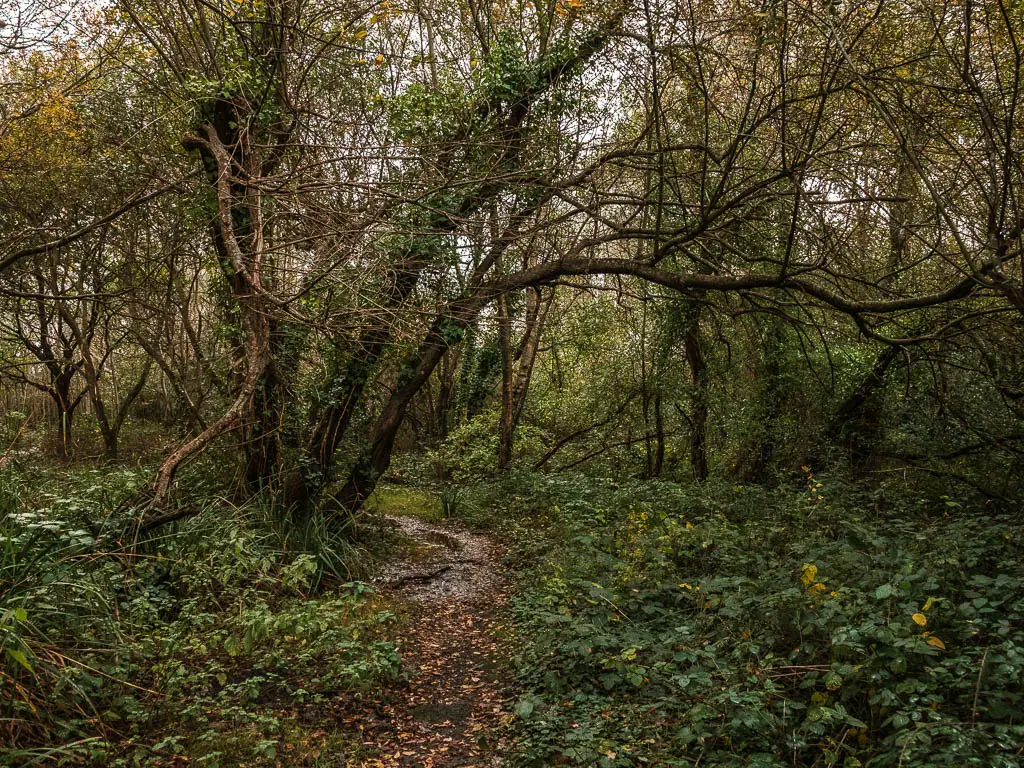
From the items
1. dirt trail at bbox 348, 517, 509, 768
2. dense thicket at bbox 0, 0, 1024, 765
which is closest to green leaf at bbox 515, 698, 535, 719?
dirt trail at bbox 348, 517, 509, 768

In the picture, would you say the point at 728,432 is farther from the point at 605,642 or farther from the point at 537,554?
the point at 605,642

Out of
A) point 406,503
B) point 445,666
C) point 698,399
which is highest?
point 698,399

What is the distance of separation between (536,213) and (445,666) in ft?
17.2

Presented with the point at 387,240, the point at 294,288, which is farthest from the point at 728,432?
the point at 294,288

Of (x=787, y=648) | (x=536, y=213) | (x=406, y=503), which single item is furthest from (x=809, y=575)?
(x=406, y=503)

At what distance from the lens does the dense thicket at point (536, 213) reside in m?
5.15

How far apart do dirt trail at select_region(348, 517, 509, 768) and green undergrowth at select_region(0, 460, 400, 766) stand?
0.28 metres

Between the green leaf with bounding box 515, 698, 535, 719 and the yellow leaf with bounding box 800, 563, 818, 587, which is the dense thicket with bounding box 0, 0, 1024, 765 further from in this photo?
the green leaf with bounding box 515, 698, 535, 719

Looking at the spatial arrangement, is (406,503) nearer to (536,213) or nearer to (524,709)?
(536,213)

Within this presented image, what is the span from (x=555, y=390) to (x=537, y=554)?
902 centimetres

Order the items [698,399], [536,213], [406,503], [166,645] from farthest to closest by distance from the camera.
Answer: [406,503] → [698,399] → [536,213] → [166,645]

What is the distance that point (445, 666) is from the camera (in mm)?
5059

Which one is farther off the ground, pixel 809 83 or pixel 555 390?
pixel 809 83

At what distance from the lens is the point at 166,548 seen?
5.20 meters
